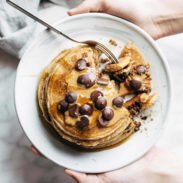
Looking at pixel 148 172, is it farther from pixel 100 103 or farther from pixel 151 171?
pixel 100 103

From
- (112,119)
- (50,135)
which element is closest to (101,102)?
(112,119)

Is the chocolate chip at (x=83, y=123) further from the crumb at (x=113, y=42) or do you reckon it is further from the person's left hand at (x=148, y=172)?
the crumb at (x=113, y=42)

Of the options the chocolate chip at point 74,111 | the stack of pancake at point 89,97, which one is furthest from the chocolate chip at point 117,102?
the chocolate chip at point 74,111

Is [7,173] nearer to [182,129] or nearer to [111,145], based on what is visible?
[111,145]

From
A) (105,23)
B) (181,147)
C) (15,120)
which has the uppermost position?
(105,23)

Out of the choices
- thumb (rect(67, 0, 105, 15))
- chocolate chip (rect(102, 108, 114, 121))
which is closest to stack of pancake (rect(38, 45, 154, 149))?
chocolate chip (rect(102, 108, 114, 121))
